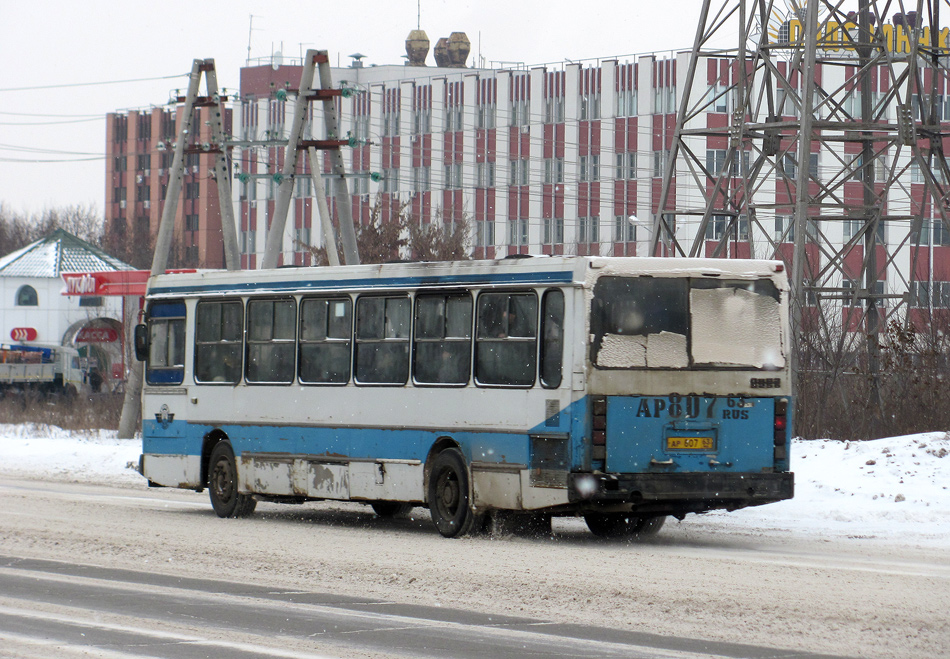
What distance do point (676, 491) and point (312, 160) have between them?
53.5 ft

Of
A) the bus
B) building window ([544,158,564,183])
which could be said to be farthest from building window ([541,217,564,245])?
the bus

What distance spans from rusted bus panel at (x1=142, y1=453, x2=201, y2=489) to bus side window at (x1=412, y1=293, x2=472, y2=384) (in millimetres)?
4201

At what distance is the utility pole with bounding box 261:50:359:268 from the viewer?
2918cm

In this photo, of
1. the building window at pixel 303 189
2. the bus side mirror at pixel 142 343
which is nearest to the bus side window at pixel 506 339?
the bus side mirror at pixel 142 343

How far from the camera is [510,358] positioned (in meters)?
15.3

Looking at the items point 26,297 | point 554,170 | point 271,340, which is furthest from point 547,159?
point 271,340

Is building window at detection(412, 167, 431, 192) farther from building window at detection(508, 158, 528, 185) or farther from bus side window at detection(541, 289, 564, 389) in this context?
bus side window at detection(541, 289, 564, 389)

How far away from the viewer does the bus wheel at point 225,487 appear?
1869 cm

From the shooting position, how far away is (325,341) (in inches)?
685

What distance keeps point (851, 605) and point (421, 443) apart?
652 cm

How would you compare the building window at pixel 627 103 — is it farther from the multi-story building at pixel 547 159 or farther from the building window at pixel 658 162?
the building window at pixel 658 162

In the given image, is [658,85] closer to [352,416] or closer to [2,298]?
[2,298]

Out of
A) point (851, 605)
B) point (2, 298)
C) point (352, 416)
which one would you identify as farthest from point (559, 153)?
point (851, 605)

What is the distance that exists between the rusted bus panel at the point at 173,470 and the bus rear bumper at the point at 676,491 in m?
6.29
